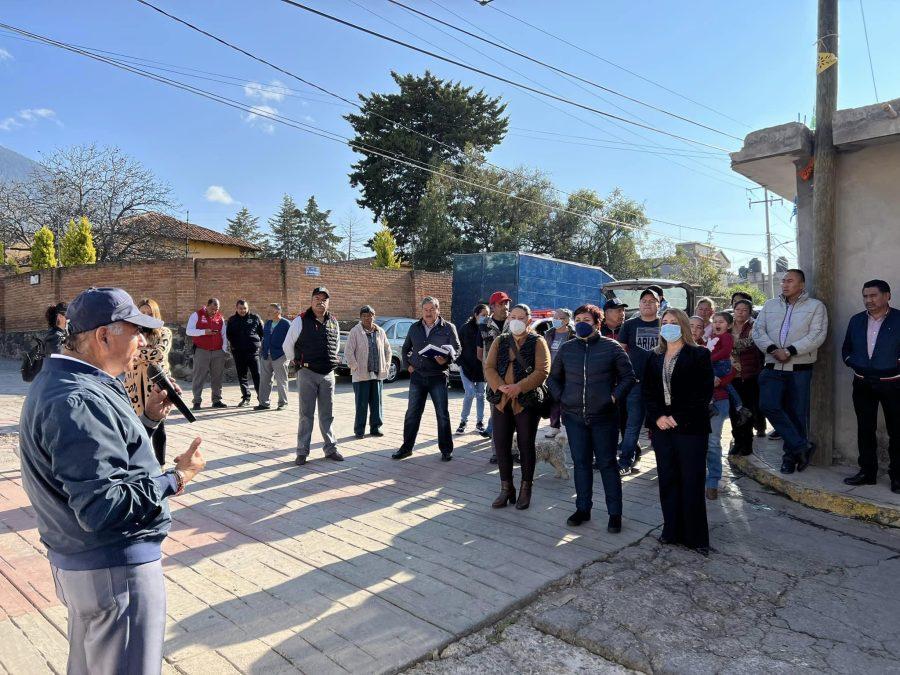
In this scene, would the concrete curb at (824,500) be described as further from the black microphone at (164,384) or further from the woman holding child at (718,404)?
the black microphone at (164,384)

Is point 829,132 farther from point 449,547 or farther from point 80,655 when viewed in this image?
point 80,655

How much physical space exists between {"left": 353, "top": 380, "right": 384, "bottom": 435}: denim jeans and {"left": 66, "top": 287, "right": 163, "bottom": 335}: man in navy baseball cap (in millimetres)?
6325

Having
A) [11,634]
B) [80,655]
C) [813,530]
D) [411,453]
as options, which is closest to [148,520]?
[80,655]

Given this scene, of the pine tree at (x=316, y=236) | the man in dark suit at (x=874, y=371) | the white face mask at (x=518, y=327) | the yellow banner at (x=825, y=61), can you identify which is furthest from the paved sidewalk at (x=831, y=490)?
the pine tree at (x=316, y=236)

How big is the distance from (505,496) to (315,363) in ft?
9.33

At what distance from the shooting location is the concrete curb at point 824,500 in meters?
4.89

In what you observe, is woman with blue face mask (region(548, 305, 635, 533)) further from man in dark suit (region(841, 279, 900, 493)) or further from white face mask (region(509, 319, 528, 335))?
man in dark suit (region(841, 279, 900, 493))

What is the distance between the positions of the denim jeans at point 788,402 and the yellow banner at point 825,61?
315 cm

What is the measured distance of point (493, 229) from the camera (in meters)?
34.0

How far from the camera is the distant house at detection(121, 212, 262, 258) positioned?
91.2 feet

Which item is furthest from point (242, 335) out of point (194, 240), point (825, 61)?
point (194, 240)

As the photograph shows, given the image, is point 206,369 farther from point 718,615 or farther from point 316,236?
point 316,236

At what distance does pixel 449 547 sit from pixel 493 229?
30.8 meters

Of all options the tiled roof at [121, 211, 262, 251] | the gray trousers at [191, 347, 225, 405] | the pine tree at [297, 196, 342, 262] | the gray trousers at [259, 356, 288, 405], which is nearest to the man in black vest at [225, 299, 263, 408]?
the gray trousers at [259, 356, 288, 405]
